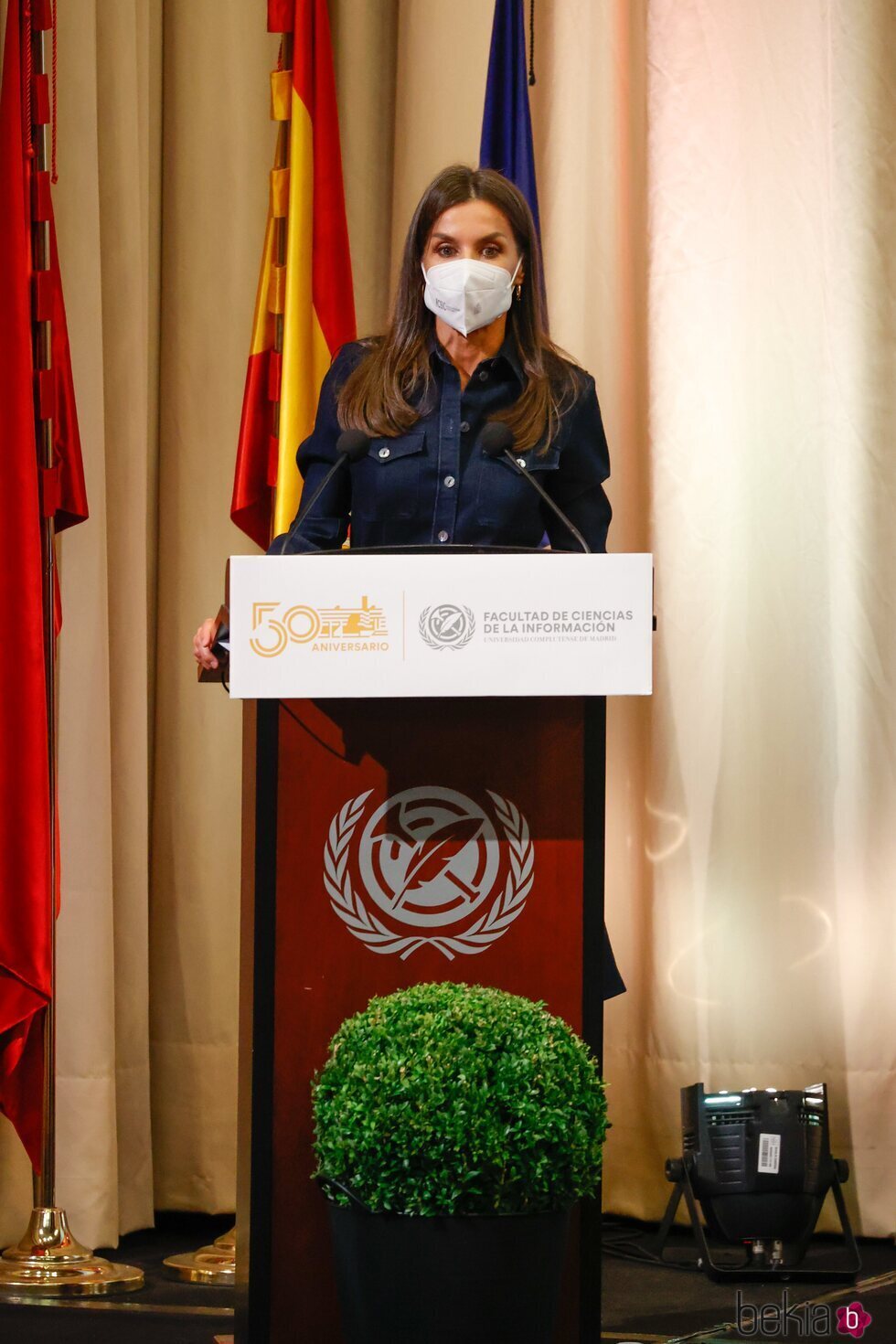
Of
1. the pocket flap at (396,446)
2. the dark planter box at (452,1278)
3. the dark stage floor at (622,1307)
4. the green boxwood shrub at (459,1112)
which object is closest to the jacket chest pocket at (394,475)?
the pocket flap at (396,446)

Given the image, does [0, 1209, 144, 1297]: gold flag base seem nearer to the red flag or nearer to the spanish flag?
the red flag

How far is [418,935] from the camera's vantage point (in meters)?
2.07

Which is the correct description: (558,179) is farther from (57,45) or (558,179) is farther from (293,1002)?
(293,1002)

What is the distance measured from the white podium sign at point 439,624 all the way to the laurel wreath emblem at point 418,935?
27 centimetres

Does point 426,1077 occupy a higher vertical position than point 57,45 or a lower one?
lower

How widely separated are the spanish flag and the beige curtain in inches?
11.5

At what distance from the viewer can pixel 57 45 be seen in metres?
3.41

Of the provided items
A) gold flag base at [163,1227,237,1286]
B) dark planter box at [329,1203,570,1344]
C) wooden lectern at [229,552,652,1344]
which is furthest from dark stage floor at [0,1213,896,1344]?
dark planter box at [329,1203,570,1344]

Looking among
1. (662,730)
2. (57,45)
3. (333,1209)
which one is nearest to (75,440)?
(57,45)

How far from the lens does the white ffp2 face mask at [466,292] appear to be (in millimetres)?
2342

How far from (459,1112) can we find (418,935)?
282mm

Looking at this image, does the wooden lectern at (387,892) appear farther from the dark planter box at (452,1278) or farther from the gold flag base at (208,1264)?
the gold flag base at (208,1264)

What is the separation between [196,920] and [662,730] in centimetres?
118

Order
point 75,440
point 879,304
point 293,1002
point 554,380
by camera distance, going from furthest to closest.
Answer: point 879,304, point 75,440, point 554,380, point 293,1002
